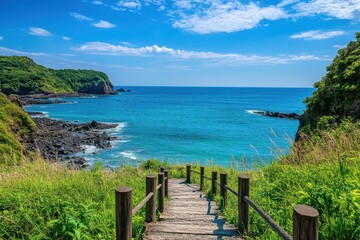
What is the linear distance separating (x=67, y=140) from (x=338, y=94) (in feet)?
99.9

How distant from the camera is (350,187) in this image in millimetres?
3162

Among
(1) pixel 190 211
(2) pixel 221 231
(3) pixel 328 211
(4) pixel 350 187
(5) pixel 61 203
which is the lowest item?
(1) pixel 190 211

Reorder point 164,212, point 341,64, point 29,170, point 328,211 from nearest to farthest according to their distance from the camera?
point 328,211, point 164,212, point 29,170, point 341,64

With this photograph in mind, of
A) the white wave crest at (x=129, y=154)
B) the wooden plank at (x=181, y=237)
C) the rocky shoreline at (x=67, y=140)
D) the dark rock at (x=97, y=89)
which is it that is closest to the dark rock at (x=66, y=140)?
the rocky shoreline at (x=67, y=140)

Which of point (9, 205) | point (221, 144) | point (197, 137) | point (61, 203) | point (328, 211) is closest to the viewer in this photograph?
point (328, 211)

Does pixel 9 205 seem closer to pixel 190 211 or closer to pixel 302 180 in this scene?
pixel 190 211

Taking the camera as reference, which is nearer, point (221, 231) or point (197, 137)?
point (221, 231)

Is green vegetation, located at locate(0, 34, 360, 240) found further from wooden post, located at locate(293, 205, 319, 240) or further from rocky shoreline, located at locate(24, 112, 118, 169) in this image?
rocky shoreline, located at locate(24, 112, 118, 169)

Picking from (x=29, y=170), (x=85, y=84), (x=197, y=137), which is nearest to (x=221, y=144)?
(x=197, y=137)

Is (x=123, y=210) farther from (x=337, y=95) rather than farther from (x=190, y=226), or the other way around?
(x=337, y=95)

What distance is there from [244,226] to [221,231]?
16.3 inches

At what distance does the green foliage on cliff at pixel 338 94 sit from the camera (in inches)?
405

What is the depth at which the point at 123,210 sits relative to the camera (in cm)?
297

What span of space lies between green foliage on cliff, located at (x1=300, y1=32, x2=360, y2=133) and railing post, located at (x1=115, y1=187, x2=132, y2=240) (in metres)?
9.08
